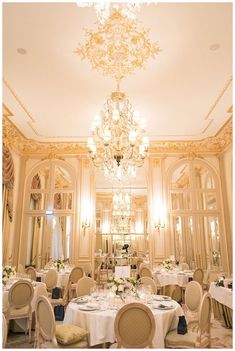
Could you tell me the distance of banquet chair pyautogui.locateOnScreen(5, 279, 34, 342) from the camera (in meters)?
4.71

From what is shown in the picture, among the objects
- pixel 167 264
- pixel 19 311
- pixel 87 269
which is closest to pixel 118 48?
pixel 19 311

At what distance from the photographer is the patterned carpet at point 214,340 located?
4.39m

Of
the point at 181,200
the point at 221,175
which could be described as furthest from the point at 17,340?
the point at 221,175

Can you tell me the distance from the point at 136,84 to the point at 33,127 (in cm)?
347

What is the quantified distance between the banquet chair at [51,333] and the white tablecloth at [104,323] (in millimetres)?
105

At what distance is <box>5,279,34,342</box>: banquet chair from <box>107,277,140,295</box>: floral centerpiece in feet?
5.81

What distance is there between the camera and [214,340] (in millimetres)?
4602

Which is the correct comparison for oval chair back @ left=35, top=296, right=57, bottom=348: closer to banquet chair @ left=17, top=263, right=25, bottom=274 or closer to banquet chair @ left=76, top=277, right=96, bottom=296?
banquet chair @ left=76, top=277, right=96, bottom=296

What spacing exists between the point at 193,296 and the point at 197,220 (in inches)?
171

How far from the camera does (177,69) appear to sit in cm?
505

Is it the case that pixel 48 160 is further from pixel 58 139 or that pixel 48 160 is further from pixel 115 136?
pixel 115 136

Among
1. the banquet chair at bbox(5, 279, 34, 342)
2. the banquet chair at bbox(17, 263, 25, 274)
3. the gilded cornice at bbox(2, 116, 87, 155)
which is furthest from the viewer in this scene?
the gilded cornice at bbox(2, 116, 87, 155)

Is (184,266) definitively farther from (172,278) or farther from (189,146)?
(189,146)

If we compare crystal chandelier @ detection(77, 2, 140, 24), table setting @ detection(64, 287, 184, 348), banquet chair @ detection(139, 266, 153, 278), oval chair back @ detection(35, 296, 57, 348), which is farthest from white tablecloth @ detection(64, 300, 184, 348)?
crystal chandelier @ detection(77, 2, 140, 24)
